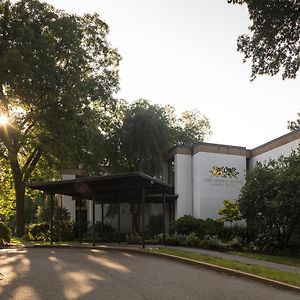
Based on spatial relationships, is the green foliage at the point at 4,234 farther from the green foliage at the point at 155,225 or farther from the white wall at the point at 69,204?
the green foliage at the point at 155,225

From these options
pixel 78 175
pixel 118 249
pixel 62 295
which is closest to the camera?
pixel 62 295

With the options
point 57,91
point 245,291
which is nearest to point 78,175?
point 57,91

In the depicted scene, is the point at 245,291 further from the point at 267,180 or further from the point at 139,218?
the point at 139,218

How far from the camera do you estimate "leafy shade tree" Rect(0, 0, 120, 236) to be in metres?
28.7

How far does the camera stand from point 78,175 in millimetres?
39094

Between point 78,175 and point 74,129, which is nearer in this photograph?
point 74,129

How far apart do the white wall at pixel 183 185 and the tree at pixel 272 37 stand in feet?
59.9

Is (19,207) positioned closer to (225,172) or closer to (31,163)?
(31,163)

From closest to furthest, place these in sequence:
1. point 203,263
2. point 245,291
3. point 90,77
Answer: point 245,291
point 203,263
point 90,77

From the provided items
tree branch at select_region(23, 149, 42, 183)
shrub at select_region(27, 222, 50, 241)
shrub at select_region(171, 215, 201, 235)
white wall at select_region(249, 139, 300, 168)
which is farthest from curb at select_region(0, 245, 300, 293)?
tree branch at select_region(23, 149, 42, 183)

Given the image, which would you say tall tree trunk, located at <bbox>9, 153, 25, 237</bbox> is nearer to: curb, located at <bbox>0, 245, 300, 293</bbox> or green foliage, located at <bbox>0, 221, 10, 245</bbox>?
green foliage, located at <bbox>0, 221, 10, 245</bbox>

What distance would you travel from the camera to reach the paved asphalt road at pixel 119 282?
9.84 metres

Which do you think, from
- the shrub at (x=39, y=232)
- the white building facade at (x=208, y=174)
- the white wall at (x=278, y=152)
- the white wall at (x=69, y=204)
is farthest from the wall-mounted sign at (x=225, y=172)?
the white wall at (x=69, y=204)

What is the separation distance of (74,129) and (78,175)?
770 cm
